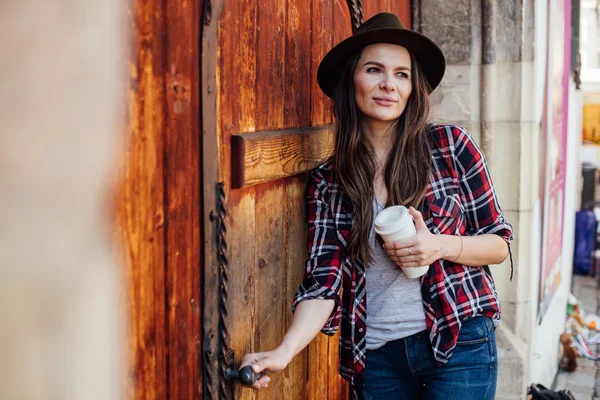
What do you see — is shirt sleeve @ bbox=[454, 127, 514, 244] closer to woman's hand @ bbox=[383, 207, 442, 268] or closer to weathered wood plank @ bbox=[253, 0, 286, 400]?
woman's hand @ bbox=[383, 207, 442, 268]

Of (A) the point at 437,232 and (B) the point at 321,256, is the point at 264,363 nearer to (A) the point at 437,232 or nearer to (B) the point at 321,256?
(B) the point at 321,256

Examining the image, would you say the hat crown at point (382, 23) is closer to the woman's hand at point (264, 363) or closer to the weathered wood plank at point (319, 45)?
the weathered wood plank at point (319, 45)

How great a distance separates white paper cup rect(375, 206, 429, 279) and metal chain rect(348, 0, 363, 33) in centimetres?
103

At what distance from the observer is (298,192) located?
2.38 m

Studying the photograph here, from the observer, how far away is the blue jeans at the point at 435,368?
2184mm

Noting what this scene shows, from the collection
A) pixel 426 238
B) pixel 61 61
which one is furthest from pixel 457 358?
pixel 61 61

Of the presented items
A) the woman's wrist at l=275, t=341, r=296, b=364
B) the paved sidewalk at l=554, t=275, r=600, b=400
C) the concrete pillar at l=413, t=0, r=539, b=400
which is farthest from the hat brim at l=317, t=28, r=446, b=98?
the paved sidewalk at l=554, t=275, r=600, b=400

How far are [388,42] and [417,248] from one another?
640 millimetres

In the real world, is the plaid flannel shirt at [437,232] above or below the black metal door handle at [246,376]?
above

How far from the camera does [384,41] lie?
2266 millimetres

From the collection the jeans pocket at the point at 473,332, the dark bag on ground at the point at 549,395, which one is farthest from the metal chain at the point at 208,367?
the dark bag on ground at the point at 549,395

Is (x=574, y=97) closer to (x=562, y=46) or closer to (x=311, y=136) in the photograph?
(x=562, y=46)

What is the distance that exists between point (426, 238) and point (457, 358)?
0.39 metres

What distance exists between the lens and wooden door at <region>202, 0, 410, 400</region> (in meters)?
1.75
